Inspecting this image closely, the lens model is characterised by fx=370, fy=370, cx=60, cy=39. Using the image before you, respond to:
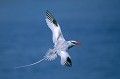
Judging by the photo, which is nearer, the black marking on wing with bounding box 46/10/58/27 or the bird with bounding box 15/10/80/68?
the bird with bounding box 15/10/80/68

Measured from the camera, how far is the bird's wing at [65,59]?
A: 1088 cm

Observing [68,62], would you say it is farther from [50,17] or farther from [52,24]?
[50,17]

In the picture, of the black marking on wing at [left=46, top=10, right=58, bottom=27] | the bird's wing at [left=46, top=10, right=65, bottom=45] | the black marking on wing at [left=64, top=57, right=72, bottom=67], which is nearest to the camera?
the black marking on wing at [left=64, top=57, right=72, bottom=67]

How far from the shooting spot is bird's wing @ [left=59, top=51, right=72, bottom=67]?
1088 centimetres

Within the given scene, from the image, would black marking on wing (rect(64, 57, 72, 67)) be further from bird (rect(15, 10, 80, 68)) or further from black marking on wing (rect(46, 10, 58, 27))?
black marking on wing (rect(46, 10, 58, 27))

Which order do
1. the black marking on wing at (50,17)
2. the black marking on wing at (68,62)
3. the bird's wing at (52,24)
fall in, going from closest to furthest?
the black marking on wing at (68,62)
the bird's wing at (52,24)
the black marking on wing at (50,17)

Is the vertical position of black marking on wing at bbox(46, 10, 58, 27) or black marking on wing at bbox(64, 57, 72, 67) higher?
black marking on wing at bbox(46, 10, 58, 27)

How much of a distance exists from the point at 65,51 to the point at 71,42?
372mm

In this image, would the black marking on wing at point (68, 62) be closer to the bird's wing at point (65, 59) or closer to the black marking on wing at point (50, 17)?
the bird's wing at point (65, 59)

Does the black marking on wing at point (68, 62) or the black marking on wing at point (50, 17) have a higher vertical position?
the black marking on wing at point (50, 17)

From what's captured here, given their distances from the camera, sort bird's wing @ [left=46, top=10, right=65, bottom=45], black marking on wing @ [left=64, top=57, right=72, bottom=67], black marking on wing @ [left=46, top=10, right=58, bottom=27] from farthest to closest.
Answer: black marking on wing @ [left=46, top=10, right=58, bottom=27] → bird's wing @ [left=46, top=10, right=65, bottom=45] → black marking on wing @ [left=64, top=57, right=72, bottom=67]

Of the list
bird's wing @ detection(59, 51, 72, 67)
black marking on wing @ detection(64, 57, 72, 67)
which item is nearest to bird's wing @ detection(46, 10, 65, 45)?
bird's wing @ detection(59, 51, 72, 67)

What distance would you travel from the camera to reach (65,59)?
10953mm

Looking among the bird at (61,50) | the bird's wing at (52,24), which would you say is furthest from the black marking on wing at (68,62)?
the bird's wing at (52,24)
